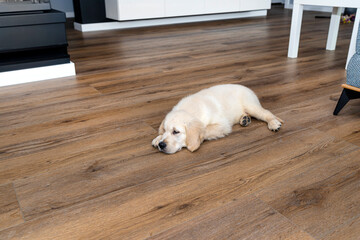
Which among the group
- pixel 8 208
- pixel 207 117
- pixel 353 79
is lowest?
pixel 8 208

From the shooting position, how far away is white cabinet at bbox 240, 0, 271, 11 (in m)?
5.40

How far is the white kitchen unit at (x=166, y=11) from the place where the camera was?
14.6 ft

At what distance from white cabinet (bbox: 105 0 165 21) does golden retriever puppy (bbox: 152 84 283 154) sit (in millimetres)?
3127

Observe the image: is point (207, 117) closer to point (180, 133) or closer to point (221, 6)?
point (180, 133)

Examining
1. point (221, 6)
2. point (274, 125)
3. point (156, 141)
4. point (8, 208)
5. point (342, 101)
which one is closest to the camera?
point (8, 208)

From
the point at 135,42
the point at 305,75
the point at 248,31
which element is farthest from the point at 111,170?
the point at 248,31

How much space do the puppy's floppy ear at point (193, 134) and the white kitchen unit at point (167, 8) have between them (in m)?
3.39

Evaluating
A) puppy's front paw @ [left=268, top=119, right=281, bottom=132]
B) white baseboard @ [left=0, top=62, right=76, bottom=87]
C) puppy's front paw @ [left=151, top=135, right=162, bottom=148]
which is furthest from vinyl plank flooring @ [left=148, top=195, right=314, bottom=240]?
white baseboard @ [left=0, top=62, right=76, bottom=87]

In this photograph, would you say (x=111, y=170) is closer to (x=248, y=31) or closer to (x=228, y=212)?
(x=228, y=212)

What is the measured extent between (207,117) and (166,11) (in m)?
3.63

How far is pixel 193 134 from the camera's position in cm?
138

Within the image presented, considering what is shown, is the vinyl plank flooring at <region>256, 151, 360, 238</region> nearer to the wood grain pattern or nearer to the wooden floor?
the wooden floor

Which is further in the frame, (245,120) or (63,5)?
(63,5)

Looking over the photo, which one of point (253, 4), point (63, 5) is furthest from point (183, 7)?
point (63, 5)
